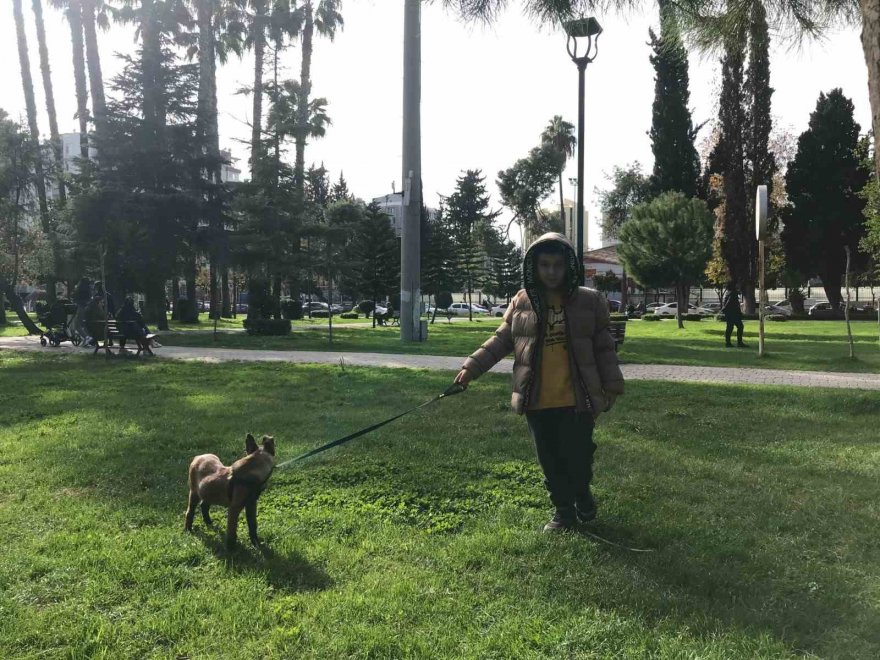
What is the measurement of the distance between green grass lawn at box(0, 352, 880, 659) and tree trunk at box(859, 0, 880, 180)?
247cm

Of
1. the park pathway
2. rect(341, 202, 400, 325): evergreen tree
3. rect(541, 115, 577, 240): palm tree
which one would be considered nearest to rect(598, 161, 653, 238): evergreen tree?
rect(541, 115, 577, 240): palm tree

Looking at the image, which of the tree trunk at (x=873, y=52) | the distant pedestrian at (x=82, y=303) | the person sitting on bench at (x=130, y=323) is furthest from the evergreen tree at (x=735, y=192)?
the tree trunk at (x=873, y=52)

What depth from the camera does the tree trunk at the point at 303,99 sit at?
81.3 ft

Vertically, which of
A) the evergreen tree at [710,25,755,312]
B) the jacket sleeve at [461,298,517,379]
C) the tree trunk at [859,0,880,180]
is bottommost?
the jacket sleeve at [461,298,517,379]

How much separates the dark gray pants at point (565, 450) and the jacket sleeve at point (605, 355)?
0.19 m

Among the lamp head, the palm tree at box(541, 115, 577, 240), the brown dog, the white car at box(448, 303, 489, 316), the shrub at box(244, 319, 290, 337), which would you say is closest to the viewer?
the brown dog

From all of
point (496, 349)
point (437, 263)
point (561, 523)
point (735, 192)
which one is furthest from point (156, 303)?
point (735, 192)

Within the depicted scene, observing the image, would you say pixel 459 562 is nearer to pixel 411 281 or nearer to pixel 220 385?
pixel 220 385

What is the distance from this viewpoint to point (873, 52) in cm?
410

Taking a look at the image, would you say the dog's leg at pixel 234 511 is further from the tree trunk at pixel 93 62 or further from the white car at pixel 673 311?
the white car at pixel 673 311

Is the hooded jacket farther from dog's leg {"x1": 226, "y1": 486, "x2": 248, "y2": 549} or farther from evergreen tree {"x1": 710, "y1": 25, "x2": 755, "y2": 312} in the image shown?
evergreen tree {"x1": 710, "y1": 25, "x2": 755, "y2": 312}

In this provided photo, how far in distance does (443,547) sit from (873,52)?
4.02 m

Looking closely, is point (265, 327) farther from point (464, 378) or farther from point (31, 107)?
point (31, 107)

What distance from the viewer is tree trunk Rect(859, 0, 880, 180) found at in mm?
4031
